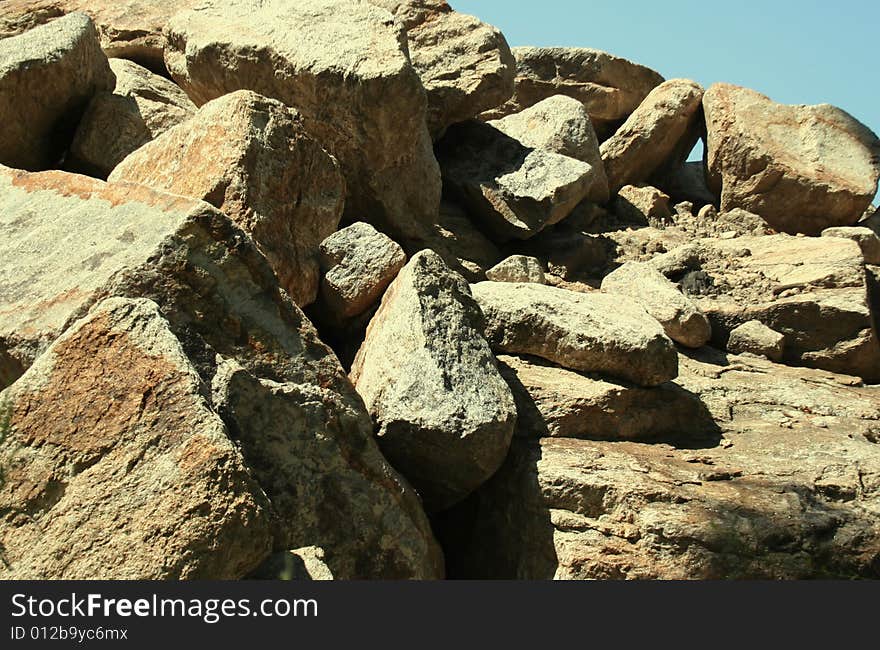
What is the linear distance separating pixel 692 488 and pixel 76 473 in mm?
2055

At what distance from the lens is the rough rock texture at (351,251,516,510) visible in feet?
12.1

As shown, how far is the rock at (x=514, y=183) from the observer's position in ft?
19.9

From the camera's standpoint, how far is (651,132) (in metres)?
7.63

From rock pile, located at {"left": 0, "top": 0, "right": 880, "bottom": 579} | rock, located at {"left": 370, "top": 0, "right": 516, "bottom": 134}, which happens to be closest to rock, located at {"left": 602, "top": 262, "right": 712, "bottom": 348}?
rock pile, located at {"left": 0, "top": 0, "right": 880, "bottom": 579}

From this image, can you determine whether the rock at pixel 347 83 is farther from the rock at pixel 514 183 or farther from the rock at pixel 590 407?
the rock at pixel 590 407

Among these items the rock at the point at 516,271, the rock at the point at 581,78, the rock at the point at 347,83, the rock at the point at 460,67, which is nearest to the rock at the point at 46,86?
the rock at the point at 347,83

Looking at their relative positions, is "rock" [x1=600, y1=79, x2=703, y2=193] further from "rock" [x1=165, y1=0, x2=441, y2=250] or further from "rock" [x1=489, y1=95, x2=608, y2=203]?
"rock" [x1=165, y1=0, x2=441, y2=250]

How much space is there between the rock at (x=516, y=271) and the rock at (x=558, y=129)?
48.4 inches

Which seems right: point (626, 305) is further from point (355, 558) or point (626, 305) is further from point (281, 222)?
point (355, 558)

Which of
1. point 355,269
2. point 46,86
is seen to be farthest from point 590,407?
point 46,86

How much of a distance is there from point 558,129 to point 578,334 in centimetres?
255

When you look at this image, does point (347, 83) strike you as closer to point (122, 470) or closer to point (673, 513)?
point (673, 513)

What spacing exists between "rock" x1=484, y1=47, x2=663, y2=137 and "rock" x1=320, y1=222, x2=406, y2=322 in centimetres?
400

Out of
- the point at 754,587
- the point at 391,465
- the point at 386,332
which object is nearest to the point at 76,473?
the point at 391,465
